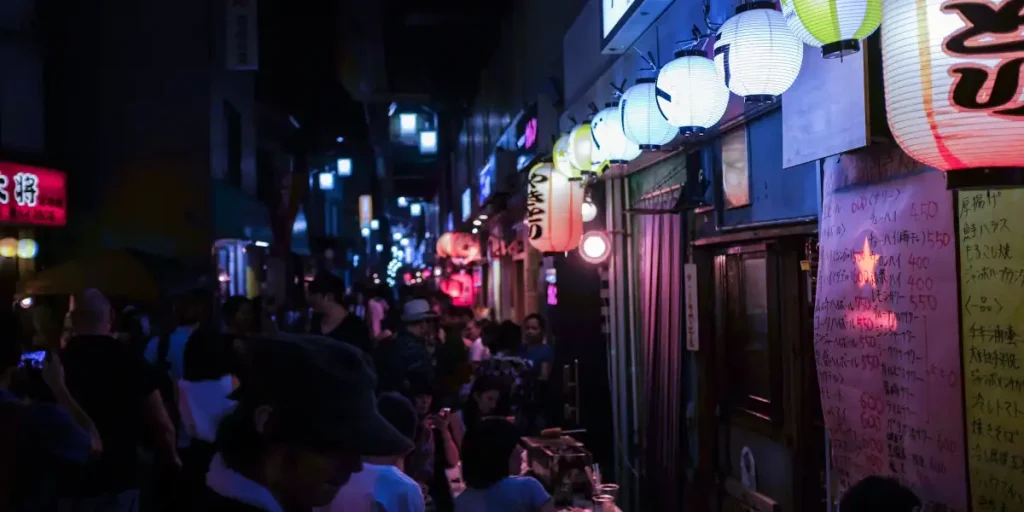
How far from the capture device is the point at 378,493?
426 centimetres

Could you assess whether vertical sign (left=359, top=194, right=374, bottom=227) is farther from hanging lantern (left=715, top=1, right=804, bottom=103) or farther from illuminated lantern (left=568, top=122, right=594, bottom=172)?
hanging lantern (left=715, top=1, right=804, bottom=103)

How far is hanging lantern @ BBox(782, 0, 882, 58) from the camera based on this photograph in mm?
4227

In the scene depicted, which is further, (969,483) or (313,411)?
(969,483)

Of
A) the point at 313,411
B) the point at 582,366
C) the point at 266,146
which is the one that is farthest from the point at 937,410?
the point at 266,146

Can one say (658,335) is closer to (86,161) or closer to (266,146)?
(86,161)

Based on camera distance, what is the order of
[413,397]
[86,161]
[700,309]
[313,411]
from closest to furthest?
1. [313,411]
2. [413,397]
3. [700,309]
4. [86,161]

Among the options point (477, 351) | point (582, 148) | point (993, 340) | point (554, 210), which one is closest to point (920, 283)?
point (993, 340)

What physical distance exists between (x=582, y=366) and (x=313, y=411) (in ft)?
35.3

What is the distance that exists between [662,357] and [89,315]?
18.3 feet

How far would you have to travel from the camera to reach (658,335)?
1006 centimetres

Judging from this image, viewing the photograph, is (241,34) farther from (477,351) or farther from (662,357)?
(662,357)

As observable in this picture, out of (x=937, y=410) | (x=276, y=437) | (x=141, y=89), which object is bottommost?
(x=937, y=410)

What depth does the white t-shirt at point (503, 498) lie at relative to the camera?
5133mm

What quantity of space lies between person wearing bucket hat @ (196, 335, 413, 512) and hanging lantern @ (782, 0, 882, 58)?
9.57 ft
